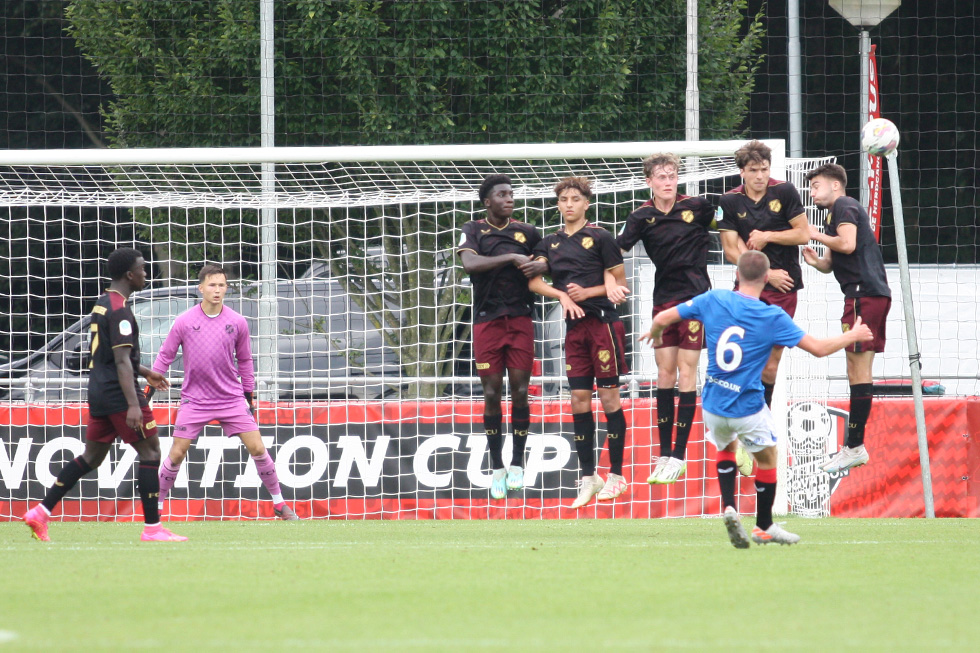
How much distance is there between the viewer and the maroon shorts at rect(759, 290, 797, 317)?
965cm

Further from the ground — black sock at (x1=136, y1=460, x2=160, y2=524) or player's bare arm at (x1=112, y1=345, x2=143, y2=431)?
player's bare arm at (x1=112, y1=345, x2=143, y2=431)

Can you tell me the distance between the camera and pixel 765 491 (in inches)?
300

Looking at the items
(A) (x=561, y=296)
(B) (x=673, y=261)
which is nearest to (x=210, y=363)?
(A) (x=561, y=296)

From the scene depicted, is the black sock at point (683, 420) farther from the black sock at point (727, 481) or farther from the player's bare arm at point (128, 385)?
the player's bare arm at point (128, 385)

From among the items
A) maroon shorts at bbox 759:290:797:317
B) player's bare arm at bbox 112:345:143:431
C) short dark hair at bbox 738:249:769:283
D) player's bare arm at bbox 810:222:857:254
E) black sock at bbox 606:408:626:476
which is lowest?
black sock at bbox 606:408:626:476

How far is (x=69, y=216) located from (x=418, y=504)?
319 inches

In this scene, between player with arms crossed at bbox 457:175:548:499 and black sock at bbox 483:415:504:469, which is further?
black sock at bbox 483:415:504:469

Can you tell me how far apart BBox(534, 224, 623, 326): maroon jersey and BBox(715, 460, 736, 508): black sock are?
204 centimetres

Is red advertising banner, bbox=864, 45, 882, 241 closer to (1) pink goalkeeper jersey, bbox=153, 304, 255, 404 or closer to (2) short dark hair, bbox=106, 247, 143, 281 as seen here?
(1) pink goalkeeper jersey, bbox=153, 304, 255, 404

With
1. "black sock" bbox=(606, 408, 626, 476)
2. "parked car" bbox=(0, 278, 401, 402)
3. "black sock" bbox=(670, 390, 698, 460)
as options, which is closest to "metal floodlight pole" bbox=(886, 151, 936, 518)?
"black sock" bbox=(670, 390, 698, 460)

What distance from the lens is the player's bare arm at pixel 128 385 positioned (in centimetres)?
857

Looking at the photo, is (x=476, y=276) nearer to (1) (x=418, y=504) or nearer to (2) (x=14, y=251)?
(1) (x=418, y=504)

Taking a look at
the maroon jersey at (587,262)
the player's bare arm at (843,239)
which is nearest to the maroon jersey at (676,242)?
the maroon jersey at (587,262)

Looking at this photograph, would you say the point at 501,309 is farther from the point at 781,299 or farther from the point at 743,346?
the point at 743,346
